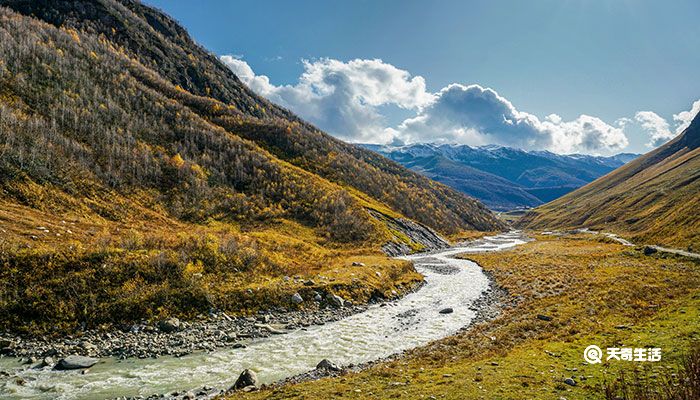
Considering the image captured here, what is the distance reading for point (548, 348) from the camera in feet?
65.9

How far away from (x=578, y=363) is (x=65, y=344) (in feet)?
106

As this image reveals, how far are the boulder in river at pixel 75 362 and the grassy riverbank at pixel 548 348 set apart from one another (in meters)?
12.9

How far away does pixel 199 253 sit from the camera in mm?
40062

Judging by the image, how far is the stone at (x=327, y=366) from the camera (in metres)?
21.3

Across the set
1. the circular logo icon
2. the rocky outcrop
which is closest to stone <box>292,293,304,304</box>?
the circular logo icon

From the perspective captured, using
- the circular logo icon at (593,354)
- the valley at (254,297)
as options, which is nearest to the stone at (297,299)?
the valley at (254,297)

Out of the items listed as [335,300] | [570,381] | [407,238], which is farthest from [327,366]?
[407,238]

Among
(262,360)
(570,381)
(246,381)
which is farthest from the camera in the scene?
(262,360)

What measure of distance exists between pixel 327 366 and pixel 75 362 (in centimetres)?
1590

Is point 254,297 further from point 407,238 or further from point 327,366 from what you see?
point 407,238

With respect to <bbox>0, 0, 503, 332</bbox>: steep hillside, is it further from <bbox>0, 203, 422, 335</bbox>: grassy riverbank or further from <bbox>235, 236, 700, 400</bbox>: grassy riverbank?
<bbox>235, 236, 700, 400</bbox>: grassy riverbank

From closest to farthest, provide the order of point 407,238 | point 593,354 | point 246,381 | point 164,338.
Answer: point 593,354 → point 246,381 → point 164,338 → point 407,238

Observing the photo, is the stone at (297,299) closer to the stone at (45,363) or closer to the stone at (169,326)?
the stone at (169,326)

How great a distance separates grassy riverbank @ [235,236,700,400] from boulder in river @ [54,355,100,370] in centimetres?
1288
